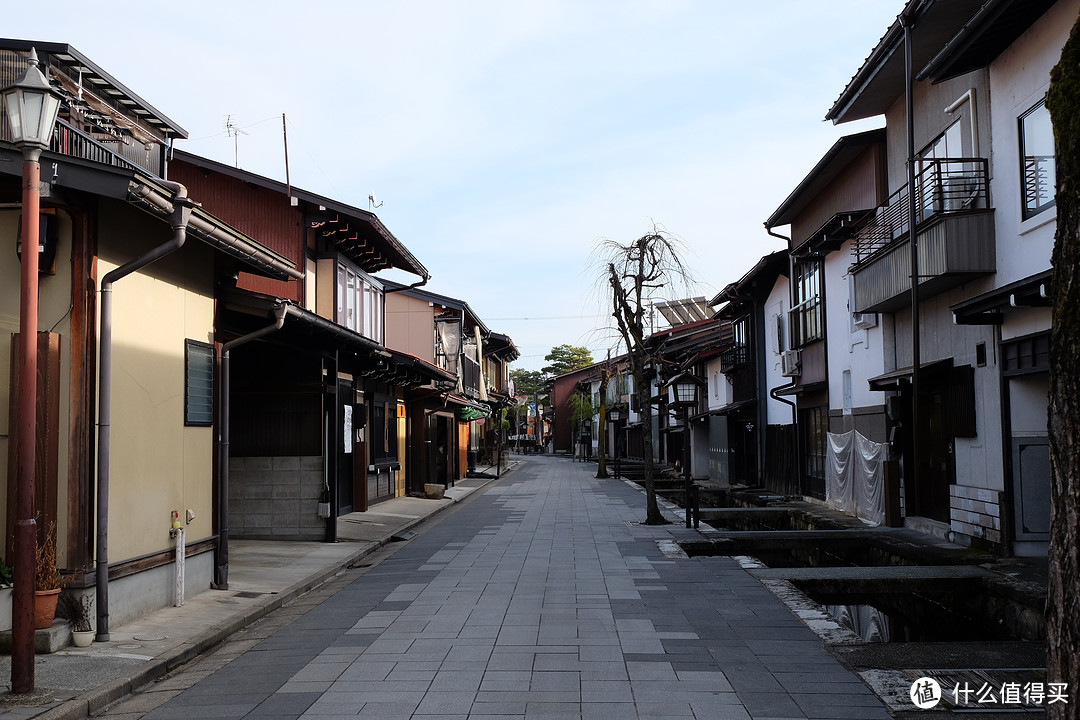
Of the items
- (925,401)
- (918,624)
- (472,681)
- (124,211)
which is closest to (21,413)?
(124,211)

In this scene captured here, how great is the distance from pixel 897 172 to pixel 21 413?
624 inches

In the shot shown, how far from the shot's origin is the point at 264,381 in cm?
1673

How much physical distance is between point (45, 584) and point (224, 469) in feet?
12.0

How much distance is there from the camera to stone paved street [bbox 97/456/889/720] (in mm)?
6273

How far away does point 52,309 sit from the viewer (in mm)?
8289

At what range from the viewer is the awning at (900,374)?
14.7 m

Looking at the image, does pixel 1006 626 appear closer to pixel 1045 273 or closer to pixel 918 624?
pixel 918 624

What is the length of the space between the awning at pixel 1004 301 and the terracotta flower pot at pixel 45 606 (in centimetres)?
1008

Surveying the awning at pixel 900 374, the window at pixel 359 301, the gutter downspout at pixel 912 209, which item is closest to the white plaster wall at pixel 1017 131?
the gutter downspout at pixel 912 209

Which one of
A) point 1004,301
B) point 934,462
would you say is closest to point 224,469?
point 1004,301

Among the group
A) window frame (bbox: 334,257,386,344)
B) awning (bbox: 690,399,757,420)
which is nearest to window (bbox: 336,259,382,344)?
window frame (bbox: 334,257,386,344)

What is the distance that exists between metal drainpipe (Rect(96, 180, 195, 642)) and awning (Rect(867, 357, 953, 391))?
11995 millimetres

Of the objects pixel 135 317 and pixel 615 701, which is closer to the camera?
pixel 615 701

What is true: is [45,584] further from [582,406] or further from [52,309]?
[582,406]
